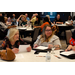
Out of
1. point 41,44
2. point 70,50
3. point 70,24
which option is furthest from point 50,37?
point 70,24

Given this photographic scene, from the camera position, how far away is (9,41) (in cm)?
275

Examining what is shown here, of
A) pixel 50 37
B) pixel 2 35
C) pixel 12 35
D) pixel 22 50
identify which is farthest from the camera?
pixel 2 35

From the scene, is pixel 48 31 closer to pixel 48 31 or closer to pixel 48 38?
pixel 48 31

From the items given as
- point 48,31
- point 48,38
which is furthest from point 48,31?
point 48,38

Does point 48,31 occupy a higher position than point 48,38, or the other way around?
point 48,31

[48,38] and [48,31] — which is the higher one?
[48,31]

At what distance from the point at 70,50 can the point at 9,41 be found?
1.29 m

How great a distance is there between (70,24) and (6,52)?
5.99 meters

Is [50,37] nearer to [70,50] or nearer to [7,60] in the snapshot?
[70,50]

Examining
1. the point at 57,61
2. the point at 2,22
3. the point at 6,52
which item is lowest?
the point at 57,61

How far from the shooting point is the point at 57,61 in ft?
6.44
